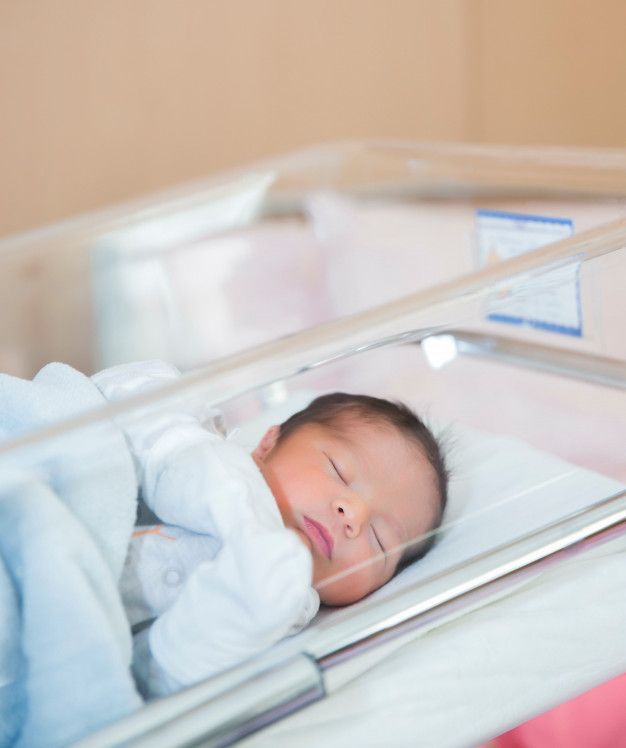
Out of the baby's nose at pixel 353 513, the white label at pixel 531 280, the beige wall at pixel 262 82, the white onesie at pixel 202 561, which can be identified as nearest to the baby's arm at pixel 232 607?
the white onesie at pixel 202 561

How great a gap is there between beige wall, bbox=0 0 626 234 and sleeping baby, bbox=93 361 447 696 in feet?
3.57

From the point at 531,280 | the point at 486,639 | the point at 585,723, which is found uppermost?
the point at 531,280

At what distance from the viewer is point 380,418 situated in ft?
2.72

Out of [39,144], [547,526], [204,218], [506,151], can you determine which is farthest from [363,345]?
[39,144]

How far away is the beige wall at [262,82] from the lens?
1807 millimetres

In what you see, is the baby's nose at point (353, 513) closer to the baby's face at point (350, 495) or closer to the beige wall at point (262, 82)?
the baby's face at point (350, 495)

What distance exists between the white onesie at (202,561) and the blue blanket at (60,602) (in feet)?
0.11

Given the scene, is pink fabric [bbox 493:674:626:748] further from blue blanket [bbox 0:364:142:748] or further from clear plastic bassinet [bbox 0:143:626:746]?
blue blanket [bbox 0:364:142:748]

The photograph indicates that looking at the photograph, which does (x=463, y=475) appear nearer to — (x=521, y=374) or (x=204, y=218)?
(x=521, y=374)

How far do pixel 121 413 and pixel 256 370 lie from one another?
10 cm

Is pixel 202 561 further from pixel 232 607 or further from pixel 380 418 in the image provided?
pixel 380 418

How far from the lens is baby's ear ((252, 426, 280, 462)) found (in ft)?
2.65

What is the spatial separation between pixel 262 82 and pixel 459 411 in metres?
1.22

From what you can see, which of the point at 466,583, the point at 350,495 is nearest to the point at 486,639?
the point at 466,583
